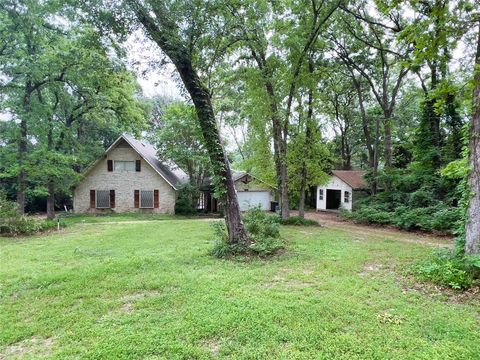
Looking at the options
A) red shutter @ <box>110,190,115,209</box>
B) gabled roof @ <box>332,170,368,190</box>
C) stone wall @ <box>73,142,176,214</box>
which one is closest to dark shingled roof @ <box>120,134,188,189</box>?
stone wall @ <box>73,142,176,214</box>

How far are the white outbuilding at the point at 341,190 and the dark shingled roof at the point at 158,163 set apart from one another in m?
11.5

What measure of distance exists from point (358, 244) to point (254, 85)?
342 inches

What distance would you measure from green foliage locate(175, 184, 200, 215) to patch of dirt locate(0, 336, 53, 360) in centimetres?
1826

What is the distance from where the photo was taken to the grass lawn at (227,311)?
10.5 ft

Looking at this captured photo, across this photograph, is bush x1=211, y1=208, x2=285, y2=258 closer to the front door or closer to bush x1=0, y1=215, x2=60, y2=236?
bush x1=0, y1=215, x2=60, y2=236

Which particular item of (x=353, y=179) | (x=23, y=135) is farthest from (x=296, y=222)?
(x=23, y=135)

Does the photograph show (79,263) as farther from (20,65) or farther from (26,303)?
(20,65)

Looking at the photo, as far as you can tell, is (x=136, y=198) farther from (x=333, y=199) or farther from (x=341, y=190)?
(x=333, y=199)

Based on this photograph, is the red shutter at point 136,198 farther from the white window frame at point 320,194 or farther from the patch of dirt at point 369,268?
the patch of dirt at point 369,268

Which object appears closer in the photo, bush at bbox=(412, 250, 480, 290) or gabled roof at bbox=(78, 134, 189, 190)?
bush at bbox=(412, 250, 480, 290)

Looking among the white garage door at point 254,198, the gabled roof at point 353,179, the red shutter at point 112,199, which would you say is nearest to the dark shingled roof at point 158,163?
the red shutter at point 112,199

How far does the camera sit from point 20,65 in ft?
46.0

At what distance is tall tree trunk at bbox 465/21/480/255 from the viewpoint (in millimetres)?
5176

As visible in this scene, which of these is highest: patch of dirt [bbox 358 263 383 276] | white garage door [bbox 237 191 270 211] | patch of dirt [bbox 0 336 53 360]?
white garage door [bbox 237 191 270 211]
